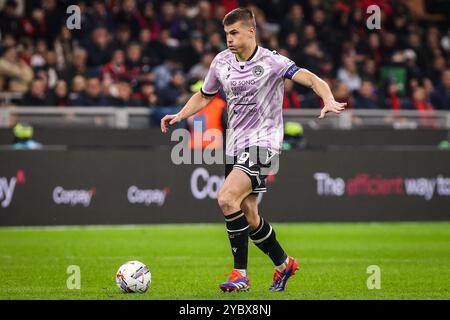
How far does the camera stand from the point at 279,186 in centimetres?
1892

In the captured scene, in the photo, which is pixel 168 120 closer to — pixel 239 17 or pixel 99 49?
pixel 239 17

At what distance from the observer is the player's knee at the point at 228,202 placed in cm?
935

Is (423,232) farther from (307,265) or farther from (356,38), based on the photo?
(356,38)

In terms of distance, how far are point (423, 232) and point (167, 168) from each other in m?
4.49

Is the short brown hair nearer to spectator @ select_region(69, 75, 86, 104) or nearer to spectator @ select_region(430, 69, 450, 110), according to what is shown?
spectator @ select_region(69, 75, 86, 104)

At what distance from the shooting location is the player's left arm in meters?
9.03

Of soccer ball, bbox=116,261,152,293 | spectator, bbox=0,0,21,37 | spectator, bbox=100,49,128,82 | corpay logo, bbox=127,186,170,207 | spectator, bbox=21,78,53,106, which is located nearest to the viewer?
soccer ball, bbox=116,261,152,293

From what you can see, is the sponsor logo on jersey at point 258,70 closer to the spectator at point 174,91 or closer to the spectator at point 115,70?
the spectator at point 174,91

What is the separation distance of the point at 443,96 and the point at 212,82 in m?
14.6

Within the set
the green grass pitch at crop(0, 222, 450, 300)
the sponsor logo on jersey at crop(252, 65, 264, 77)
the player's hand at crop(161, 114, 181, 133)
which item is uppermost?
the sponsor logo on jersey at crop(252, 65, 264, 77)

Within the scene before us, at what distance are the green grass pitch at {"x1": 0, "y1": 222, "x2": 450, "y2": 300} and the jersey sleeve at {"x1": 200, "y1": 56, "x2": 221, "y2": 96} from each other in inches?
72.9

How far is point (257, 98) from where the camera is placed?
378 inches

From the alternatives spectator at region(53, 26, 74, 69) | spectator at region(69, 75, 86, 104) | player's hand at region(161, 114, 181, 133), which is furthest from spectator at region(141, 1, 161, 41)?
player's hand at region(161, 114, 181, 133)
